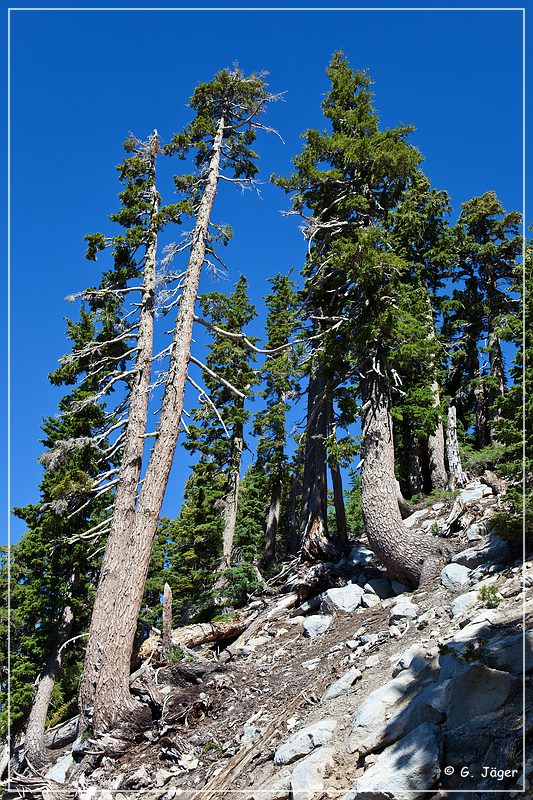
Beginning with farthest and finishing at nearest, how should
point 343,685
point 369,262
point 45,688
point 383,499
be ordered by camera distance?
point 45,688
point 369,262
point 383,499
point 343,685

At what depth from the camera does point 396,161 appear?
14.4 meters

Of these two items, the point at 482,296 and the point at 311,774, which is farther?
the point at 482,296

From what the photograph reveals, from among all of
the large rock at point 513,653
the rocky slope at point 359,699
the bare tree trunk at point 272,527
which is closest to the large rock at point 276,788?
the rocky slope at point 359,699

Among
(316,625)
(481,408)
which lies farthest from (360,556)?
(481,408)

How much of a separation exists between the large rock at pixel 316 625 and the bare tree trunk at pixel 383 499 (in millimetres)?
1654

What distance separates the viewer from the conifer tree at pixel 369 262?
12141mm

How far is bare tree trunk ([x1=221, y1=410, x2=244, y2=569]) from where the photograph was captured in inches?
953

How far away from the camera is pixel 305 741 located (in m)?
7.29

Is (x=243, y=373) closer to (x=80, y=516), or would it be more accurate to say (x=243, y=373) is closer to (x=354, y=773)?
(x=80, y=516)

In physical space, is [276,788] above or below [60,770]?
above

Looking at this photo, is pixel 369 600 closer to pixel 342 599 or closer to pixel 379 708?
pixel 342 599

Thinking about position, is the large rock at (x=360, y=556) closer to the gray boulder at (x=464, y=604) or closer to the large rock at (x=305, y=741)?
the gray boulder at (x=464, y=604)

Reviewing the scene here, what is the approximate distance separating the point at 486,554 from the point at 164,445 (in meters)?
6.52

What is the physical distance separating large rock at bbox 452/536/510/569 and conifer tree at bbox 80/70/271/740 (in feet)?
19.3
